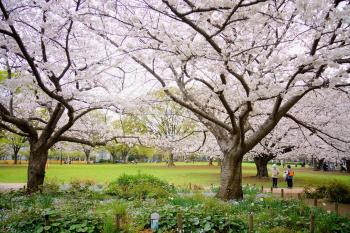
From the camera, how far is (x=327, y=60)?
7910mm

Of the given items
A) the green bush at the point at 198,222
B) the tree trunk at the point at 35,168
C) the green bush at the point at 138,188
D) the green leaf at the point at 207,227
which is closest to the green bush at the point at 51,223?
the green bush at the point at 198,222

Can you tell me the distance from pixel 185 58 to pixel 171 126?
4249cm

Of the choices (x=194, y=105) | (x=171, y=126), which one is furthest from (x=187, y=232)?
(x=171, y=126)

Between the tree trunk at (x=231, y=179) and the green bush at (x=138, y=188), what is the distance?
2263mm

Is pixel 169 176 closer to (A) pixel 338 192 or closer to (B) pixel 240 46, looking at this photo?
(A) pixel 338 192

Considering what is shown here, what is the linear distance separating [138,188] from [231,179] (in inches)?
159

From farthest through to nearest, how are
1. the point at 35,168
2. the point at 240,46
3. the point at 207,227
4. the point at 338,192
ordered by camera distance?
1. the point at 338,192
2. the point at 35,168
3. the point at 240,46
4. the point at 207,227

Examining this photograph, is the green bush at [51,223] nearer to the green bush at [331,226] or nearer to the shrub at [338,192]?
the green bush at [331,226]

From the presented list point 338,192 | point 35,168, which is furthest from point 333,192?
point 35,168

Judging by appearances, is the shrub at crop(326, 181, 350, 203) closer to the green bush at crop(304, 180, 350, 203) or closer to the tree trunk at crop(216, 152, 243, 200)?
the green bush at crop(304, 180, 350, 203)

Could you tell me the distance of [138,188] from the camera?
14.6m

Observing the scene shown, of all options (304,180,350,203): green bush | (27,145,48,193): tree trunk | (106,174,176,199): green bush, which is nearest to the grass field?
(106,174,176,199): green bush

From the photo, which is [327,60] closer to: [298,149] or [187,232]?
[187,232]

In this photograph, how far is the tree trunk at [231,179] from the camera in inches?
525
